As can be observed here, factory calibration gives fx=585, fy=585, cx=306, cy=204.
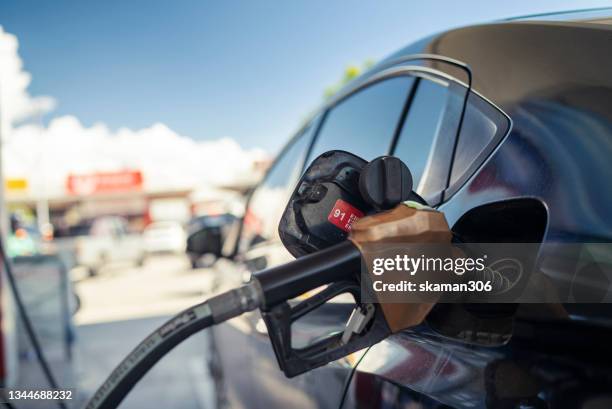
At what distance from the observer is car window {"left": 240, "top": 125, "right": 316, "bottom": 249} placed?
2568 mm

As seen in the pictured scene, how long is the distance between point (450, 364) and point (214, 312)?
43 cm

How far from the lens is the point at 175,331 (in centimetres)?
74

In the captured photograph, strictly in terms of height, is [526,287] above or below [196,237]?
above

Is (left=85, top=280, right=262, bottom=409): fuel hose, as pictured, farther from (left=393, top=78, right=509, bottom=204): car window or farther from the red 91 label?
(left=393, top=78, right=509, bottom=204): car window

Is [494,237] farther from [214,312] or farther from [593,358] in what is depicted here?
[214,312]

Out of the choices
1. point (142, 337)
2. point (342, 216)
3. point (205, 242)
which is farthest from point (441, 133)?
point (142, 337)

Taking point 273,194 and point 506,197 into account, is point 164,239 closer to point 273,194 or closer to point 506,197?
point 273,194

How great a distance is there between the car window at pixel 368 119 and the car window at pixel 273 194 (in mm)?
Result: 253

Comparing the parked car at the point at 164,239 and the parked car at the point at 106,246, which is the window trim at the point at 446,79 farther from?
the parked car at the point at 164,239

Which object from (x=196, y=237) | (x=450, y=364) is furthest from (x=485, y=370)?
(x=196, y=237)

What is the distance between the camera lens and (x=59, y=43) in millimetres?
2229

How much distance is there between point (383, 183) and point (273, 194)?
7.03ft

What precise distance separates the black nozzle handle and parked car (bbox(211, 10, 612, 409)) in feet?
0.79

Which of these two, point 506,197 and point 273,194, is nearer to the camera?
point 506,197
